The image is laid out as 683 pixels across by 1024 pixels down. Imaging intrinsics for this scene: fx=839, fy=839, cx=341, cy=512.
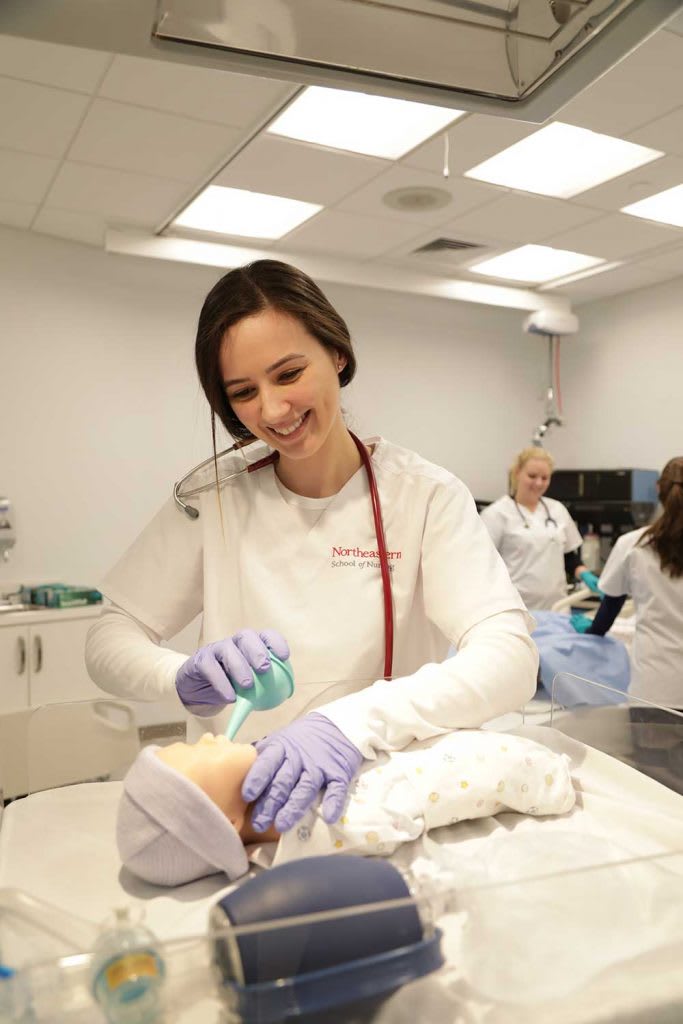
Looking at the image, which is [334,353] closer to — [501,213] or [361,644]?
[361,644]

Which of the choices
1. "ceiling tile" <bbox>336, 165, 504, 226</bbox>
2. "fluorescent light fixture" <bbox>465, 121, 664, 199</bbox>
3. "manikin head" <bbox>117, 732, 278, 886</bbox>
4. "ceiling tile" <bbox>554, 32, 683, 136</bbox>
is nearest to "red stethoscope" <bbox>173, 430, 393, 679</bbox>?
"manikin head" <bbox>117, 732, 278, 886</bbox>

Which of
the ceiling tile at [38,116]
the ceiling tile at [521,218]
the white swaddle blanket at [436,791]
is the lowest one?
the white swaddle blanket at [436,791]

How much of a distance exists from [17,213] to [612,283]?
131 inches

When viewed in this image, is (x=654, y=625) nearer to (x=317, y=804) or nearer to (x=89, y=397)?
(x=317, y=804)

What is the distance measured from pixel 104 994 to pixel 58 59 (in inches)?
100

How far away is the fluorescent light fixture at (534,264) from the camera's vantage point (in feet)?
14.5

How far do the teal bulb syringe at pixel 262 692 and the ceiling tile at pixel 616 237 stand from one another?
11.2 ft

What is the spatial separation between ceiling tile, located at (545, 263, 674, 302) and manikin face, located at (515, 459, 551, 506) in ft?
4.21

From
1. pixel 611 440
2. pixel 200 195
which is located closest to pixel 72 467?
pixel 200 195

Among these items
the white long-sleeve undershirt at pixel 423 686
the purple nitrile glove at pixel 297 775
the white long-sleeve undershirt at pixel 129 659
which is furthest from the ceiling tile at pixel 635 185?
the purple nitrile glove at pixel 297 775

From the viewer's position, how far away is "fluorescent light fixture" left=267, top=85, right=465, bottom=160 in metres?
2.68

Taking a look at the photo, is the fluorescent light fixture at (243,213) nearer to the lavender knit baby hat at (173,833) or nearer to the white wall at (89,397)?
the white wall at (89,397)

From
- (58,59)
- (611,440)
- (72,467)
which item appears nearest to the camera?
(58,59)

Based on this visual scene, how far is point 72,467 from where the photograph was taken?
4.10 metres
